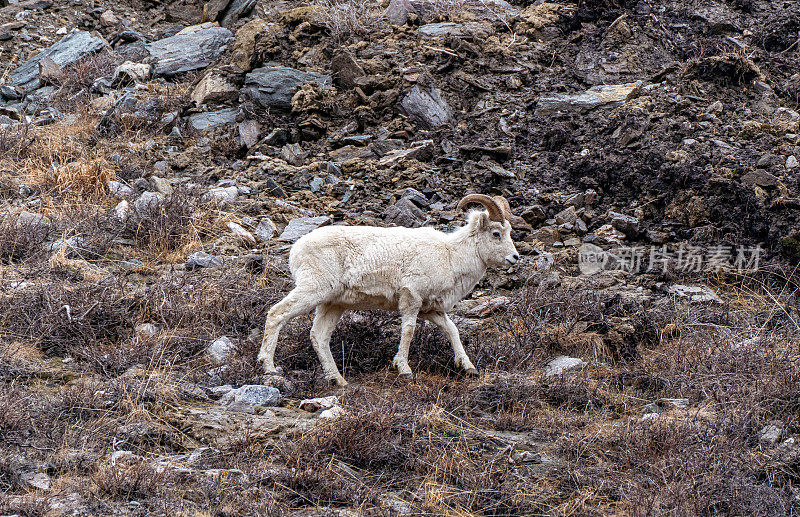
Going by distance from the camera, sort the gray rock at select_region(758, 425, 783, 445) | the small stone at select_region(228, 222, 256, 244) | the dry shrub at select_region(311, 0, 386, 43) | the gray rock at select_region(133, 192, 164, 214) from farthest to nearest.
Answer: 1. the dry shrub at select_region(311, 0, 386, 43)
2. the gray rock at select_region(133, 192, 164, 214)
3. the small stone at select_region(228, 222, 256, 244)
4. the gray rock at select_region(758, 425, 783, 445)

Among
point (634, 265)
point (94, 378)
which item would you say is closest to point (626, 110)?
point (634, 265)

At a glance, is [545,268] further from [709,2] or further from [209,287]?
[709,2]

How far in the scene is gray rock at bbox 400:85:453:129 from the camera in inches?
477

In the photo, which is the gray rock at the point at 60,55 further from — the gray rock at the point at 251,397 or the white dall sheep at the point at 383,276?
the gray rock at the point at 251,397

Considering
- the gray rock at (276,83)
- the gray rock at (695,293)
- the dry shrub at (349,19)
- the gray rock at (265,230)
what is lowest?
the gray rock at (695,293)

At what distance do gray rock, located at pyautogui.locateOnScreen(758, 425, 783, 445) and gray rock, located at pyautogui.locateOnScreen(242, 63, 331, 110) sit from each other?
29.1 feet

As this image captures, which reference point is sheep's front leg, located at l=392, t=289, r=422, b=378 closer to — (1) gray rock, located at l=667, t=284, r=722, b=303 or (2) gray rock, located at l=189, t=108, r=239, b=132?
(1) gray rock, located at l=667, t=284, r=722, b=303

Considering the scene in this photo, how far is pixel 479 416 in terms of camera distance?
6398 millimetres

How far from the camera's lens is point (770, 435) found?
223 inches

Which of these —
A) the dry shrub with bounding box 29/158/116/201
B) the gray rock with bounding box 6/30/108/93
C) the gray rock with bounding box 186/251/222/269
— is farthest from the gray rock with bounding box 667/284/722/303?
the gray rock with bounding box 6/30/108/93

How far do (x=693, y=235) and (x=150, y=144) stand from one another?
26.2ft

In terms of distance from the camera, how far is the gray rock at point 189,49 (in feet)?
48.8

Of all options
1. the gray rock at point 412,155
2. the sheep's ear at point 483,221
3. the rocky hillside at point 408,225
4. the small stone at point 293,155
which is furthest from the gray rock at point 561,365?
the small stone at point 293,155

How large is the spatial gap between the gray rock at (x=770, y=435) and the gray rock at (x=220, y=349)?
4346 mm
